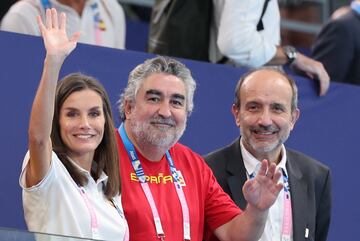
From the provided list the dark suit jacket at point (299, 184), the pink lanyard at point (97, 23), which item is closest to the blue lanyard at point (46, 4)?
the pink lanyard at point (97, 23)

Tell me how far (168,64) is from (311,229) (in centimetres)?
94

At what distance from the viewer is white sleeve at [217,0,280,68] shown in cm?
519

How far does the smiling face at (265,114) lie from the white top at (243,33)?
53 cm

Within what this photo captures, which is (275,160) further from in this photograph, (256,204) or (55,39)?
(55,39)

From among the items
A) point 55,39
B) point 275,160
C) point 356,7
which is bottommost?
point 275,160

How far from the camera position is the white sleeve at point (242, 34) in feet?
17.0

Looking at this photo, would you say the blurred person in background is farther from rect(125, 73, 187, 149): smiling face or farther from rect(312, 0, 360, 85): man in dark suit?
rect(125, 73, 187, 149): smiling face

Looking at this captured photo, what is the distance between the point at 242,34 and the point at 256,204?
4.35 feet

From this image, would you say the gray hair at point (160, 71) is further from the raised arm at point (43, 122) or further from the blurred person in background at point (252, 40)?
the blurred person in background at point (252, 40)

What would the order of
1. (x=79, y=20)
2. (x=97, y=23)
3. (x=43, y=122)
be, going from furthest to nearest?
(x=97, y=23) → (x=79, y=20) → (x=43, y=122)

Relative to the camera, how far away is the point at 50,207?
12.2 ft

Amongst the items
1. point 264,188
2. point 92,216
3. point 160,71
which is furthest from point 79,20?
point 92,216

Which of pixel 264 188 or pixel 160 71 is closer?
pixel 264 188

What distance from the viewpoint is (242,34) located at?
5.21m
